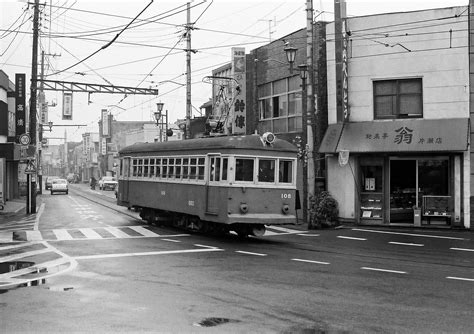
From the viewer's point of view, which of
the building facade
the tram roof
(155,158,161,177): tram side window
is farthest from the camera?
(155,158,161,177): tram side window

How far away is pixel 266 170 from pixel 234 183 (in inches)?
48.2

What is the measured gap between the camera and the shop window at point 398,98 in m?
20.8

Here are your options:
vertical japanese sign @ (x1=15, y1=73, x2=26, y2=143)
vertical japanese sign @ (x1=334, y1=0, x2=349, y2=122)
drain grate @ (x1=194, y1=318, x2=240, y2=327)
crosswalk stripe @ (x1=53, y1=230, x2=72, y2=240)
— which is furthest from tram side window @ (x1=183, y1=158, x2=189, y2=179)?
vertical japanese sign @ (x1=15, y1=73, x2=26, y2=143)

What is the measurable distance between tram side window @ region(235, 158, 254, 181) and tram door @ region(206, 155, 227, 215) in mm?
373

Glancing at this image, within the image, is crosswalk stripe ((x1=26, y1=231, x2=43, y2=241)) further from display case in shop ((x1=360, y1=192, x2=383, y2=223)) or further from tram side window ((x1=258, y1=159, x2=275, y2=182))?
display case in shop ((x1=360, y1=192, x2=383, y2=223))

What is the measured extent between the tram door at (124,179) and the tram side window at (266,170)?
8.91 metres

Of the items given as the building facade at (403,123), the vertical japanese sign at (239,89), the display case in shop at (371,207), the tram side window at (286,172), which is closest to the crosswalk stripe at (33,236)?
the tram side window at (286,172)

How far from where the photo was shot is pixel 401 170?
21.2 metres

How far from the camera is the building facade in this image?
19.8 metres

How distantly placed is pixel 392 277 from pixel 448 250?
5.31 m

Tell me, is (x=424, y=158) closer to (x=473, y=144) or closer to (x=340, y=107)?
(x=473, y=144)

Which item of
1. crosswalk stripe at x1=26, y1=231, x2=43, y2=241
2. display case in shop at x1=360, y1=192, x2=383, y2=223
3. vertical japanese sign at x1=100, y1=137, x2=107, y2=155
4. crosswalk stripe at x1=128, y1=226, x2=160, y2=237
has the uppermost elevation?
vertical japanese sign at x1=100, y1=137, x2=107, y2=155

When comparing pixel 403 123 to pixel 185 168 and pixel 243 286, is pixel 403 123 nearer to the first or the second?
pixel 185 168

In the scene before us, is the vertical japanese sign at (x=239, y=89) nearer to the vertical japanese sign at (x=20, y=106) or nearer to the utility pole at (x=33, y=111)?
the utility pole at (x=33, y=111)
